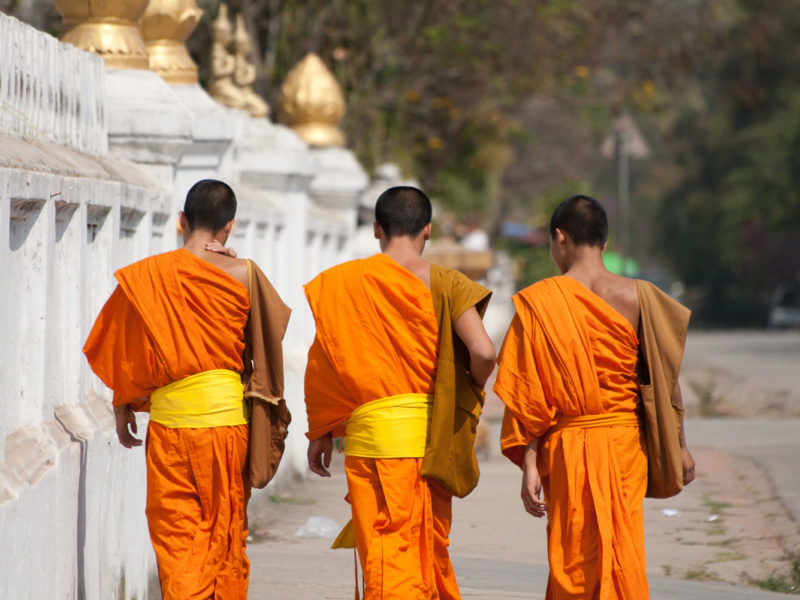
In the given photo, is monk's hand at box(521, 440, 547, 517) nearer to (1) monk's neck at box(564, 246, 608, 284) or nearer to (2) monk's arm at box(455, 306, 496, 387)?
(2) monk's arm at box(455, 306, 496, 387)

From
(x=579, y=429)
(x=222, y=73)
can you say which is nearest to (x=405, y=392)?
(x=579, y=429)

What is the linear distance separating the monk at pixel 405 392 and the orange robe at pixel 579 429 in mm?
165

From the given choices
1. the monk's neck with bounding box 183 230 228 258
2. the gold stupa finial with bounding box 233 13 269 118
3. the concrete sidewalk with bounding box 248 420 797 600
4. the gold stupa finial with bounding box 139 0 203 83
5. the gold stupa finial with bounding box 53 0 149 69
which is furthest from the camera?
the gold stupa finial with bounding box 233 13 269 118

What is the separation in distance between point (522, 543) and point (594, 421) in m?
2.87

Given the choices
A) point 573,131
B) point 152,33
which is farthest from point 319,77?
point 573,131

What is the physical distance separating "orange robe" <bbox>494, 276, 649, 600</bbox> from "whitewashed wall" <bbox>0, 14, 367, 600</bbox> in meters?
1.49

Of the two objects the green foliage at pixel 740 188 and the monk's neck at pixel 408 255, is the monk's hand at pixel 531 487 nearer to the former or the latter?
the monk's neck at pixel 408 255

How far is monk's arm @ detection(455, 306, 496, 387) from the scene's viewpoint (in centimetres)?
465

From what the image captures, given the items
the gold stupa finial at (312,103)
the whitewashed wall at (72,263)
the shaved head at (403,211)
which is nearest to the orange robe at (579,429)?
the shaved head at (403,211)

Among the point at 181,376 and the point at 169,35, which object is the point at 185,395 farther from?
the point at 169,35

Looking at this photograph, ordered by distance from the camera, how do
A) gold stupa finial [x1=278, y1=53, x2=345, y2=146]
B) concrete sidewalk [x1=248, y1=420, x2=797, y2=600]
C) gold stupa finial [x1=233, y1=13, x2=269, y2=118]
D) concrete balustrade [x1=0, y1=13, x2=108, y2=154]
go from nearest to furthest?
1. concrete balustrade [x1=0, y1=13, x2=108, y2=154]
2. concrete sidewalk [x1=248, y1=420, x2=797, y2=600]
3. gold stupa finial [x1=233, y1=13, x2=269, y2=118]
4. gold stupa finial [x1=278, y1=53, x2=345, y2=146]

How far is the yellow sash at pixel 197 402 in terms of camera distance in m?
4.70

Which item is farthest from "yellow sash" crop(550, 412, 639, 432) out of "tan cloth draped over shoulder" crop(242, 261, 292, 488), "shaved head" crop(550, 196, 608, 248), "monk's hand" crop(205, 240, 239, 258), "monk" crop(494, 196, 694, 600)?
"monk's hand" crop(205, 240, 239, 258)

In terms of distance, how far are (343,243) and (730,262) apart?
2917 centimetres
